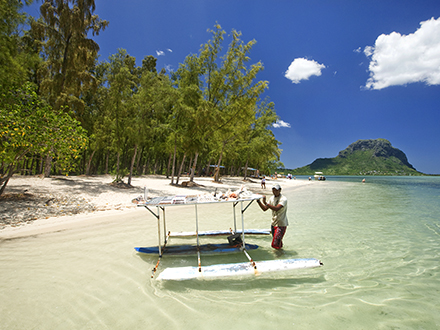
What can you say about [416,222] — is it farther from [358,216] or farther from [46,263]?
[46,263]

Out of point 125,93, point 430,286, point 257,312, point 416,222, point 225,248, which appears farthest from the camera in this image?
point 125,93

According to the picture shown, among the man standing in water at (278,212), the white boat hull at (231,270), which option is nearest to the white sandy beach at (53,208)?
the man standing in water at (278,212)

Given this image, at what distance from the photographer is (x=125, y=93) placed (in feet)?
53.6

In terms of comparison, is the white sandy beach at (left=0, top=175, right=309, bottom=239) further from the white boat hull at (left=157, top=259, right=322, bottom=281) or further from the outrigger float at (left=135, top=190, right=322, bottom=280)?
the white boat hull at (left=157, top=259, right=322, bottom=281)

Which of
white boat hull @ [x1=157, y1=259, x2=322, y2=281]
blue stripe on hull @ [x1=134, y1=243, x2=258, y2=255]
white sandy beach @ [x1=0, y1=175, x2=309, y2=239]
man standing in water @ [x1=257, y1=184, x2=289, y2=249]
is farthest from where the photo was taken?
white sandy beach @ [x1=0, y1=175, x2=309, y2=239]

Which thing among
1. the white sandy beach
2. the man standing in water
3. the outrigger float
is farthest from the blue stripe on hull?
the white sandy beach

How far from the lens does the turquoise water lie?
127 inches

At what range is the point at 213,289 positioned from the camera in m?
4.07

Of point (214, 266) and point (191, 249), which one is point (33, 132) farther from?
point (214, 266)

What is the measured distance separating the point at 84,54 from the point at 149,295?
2041cm

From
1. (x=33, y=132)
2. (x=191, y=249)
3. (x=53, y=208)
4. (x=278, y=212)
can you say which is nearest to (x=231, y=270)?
(x=191, y=249)

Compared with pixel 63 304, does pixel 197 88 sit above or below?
above

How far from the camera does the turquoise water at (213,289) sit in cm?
322

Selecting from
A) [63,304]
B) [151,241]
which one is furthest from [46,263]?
[151,241]
